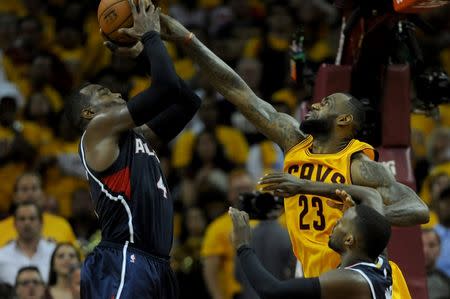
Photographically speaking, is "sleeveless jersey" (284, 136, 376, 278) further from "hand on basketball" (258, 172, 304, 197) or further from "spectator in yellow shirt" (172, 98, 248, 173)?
"spectator in yellow shirt" (172, 98, 248, 173)

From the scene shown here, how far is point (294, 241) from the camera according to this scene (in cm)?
731

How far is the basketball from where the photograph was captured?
22.4 feet

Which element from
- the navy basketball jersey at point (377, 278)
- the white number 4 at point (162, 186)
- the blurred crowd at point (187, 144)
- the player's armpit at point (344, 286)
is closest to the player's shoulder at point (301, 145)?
the white number 4 at point (162, 186)

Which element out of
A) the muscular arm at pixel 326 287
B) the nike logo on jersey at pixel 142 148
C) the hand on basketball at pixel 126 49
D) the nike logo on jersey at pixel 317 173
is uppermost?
the hand on basketball at pixel 126 49

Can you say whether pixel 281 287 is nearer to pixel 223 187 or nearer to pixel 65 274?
pixel 65 274

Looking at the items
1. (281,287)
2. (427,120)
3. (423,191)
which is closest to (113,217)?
(281,287)

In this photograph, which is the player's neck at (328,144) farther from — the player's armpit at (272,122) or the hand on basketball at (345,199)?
the hand on basketball at (345,199)

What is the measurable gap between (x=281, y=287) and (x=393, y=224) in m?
1.11

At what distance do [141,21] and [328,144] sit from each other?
144 centimetres

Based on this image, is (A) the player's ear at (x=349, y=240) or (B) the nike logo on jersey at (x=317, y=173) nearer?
(A) the player's ear at (x=349, y=240)

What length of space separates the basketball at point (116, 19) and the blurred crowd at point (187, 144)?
260 cm

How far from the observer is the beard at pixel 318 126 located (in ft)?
23.6

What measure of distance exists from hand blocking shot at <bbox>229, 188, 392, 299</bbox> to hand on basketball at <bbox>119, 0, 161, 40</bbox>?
117 cm

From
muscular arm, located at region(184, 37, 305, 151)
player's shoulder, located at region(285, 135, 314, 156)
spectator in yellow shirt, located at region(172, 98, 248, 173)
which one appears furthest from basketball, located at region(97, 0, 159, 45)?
spectator in yellow shirt, located at region(172, 98, 248, 173)
